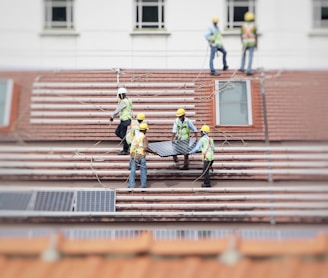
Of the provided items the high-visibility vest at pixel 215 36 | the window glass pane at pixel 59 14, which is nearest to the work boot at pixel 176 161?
the high-visibility vest at pixel 215 36

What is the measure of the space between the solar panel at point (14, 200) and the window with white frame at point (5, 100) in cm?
146

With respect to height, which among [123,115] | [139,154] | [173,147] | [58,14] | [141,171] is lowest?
[141,171]

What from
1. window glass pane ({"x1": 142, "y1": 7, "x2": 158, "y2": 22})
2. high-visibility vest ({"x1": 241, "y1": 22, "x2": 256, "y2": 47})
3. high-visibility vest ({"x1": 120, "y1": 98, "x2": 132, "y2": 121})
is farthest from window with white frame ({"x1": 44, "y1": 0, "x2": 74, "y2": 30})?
high-visibility vest ({"x1": 241, "y1": 22, "x2": 256, "y2": 47})

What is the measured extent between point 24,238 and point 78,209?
3770 millimetres

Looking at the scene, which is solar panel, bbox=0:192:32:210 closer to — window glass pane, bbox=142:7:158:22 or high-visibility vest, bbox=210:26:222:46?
window glass pane, bbox=142:7:158:22

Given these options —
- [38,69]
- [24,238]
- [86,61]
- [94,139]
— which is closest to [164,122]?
[94,139]

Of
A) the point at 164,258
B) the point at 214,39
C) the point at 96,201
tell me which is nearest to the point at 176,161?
the point at 96,201

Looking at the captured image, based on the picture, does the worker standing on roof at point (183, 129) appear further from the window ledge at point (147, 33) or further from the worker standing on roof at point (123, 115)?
the window ledge at point (147, 33)

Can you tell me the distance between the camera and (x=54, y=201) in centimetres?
798

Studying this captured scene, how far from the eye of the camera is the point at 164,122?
367 inches

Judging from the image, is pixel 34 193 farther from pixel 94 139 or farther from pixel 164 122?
pixel 164 122

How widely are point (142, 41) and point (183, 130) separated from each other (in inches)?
76.2

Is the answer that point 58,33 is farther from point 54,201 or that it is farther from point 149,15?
point 54,201

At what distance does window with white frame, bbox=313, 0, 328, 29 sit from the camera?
30.2 feet
